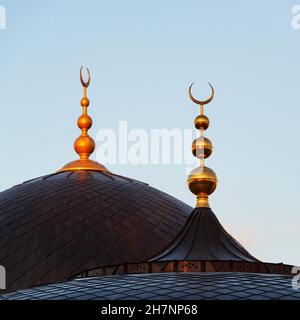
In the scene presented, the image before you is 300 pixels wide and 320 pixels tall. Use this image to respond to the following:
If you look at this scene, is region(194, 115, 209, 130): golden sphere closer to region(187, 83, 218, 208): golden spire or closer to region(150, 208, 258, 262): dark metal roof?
region(187, 83, 218, 208): golden spire

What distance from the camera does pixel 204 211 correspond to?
26641mm

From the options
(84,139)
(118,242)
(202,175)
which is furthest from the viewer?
(84,139)

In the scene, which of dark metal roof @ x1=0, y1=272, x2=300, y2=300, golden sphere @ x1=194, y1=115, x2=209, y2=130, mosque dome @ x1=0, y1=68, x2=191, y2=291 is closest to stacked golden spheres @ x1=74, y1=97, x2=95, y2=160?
mosque dome @ x1=0, y1=68, x2=191, y2=291

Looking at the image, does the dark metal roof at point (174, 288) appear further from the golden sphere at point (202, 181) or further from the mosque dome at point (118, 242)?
the golden sphere at point (202, 181)

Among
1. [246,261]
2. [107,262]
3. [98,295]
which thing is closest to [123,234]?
[107,262]

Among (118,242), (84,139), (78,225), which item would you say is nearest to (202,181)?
(118,242)

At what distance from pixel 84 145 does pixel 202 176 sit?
35.7ft

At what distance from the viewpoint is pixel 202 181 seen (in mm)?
26688

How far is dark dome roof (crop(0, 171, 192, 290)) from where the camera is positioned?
97.3 feet

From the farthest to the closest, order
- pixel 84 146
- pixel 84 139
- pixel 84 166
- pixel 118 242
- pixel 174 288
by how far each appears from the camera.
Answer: pixel 84 139
pixel 84 146
pixel 84 166
pixel 118 242
pixel 174 288

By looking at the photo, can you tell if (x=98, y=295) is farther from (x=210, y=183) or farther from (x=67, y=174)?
(x=67, y=174)

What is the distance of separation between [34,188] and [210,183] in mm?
8184

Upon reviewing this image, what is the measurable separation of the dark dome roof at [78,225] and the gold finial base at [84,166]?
1.06m

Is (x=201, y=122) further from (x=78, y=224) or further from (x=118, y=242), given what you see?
(x=78, y=224)
